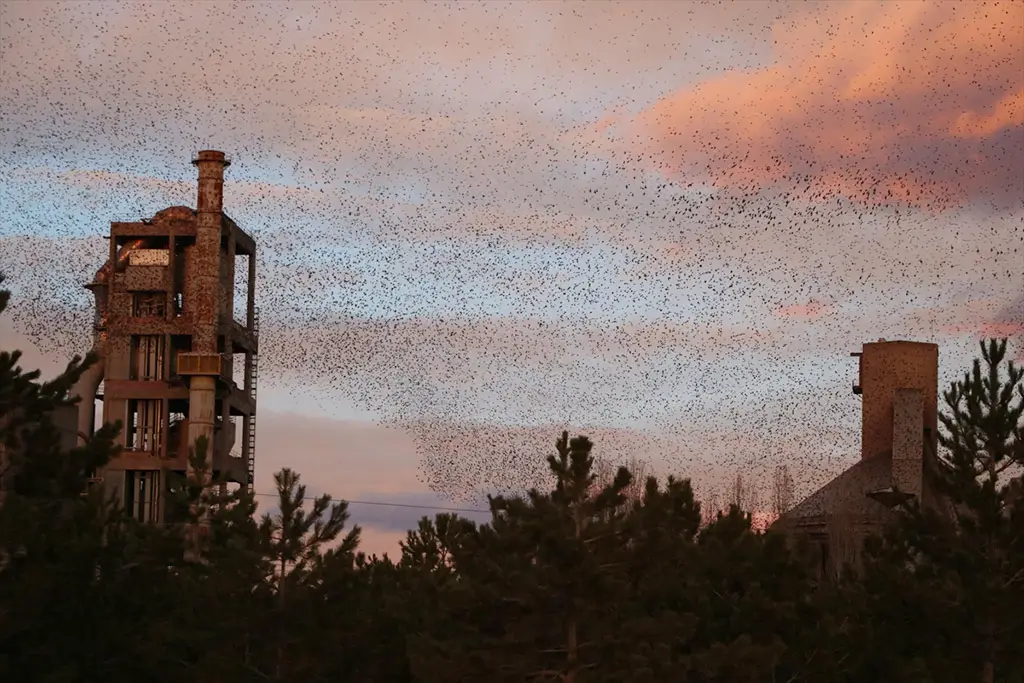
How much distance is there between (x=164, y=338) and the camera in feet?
254

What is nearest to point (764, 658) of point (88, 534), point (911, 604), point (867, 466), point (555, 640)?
point (555, 640)

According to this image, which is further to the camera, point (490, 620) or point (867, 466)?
point (867, 466)

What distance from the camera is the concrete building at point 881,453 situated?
251 feet

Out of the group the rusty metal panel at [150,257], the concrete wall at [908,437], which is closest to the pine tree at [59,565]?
the rusty metal panel at [150,257]

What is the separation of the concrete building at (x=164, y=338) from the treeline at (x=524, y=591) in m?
28.2

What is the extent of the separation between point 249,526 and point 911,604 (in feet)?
54.1

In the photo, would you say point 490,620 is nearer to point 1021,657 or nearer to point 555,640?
point 555,640

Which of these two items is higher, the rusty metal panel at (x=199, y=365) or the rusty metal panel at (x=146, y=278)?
the rusty metal panel at (x=146, y=278)

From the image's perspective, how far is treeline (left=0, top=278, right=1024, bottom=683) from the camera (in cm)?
3428

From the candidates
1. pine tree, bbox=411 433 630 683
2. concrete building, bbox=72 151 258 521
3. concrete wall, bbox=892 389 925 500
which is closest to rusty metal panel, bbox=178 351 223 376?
concrete building, bbox=72 151 258 521

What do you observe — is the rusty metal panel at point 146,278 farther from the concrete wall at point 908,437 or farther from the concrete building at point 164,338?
the concrete wall at point 908,437

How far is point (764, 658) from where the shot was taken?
35.0 meters

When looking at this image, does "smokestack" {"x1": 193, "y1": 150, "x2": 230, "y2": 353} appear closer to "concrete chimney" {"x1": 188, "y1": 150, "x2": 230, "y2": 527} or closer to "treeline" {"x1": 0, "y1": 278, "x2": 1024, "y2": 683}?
"concrete chimney" {"x1": 188, "y1": 150, "x2": 230, "y2": 527}

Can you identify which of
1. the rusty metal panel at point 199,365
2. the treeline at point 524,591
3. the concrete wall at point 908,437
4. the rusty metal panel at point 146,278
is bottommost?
the treeline at point 524,591
